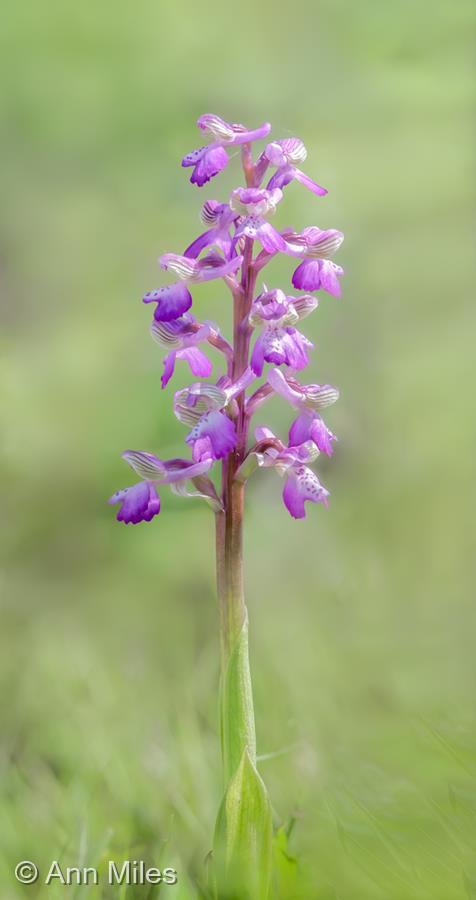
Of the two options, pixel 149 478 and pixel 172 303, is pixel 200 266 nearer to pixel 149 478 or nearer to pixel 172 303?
pixel 172 303

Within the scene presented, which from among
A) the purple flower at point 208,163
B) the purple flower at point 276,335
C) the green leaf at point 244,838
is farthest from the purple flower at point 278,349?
the green leaf at point 244,838

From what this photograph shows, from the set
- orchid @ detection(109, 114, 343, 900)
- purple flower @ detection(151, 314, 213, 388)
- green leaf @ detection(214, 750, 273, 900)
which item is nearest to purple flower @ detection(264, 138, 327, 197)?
orchid @ detection(109, 114, 343, 900)

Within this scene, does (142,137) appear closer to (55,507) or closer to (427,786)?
(55,507)

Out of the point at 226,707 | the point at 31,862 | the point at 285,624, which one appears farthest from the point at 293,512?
the point at 285,624

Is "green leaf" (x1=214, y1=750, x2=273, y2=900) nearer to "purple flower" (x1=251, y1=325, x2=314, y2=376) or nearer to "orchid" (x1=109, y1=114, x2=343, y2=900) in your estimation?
"orchid" (x1=109, y1=114, x2=343, y2=900)

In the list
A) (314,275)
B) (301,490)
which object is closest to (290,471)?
(301,490)

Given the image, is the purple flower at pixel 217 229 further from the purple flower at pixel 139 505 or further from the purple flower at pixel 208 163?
the purple flower at pixel 139 505

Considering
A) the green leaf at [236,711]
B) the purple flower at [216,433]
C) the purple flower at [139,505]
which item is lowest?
the green leaf at [236,711]
